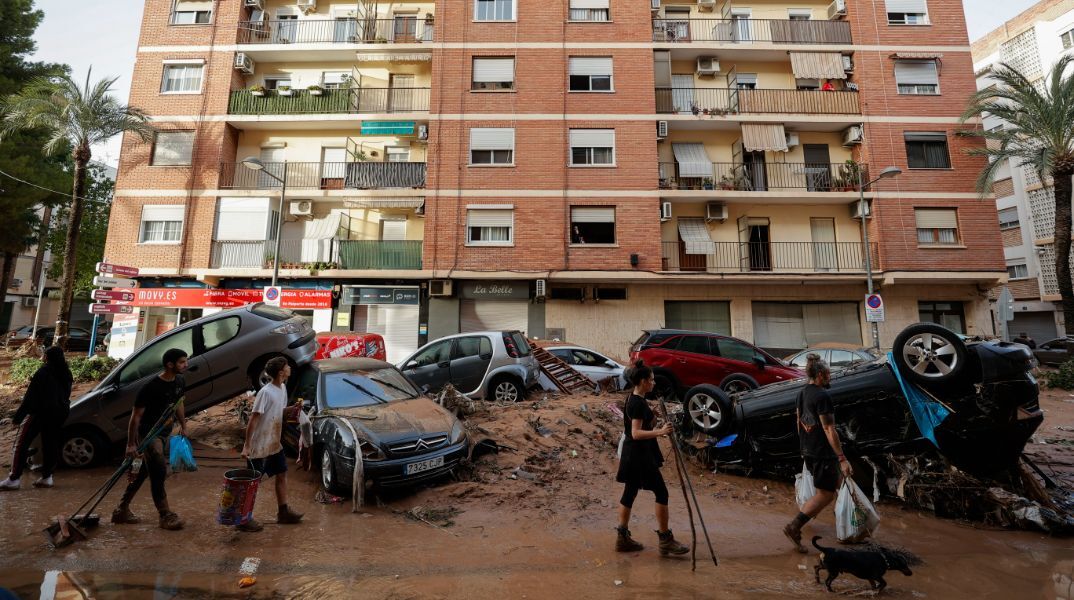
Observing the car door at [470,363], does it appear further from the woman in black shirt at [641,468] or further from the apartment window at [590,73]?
the apartment window at [590,73]

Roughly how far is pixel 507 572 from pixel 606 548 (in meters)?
0.95

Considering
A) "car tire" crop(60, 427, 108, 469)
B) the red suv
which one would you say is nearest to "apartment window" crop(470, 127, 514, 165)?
the red suv

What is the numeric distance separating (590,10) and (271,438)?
1989 centimetres

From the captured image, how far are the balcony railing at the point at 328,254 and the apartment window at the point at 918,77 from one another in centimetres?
1998

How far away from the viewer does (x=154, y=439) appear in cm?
474

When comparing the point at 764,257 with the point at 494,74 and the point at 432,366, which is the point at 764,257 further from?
the point at 432,366

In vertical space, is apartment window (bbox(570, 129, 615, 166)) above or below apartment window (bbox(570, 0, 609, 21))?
below

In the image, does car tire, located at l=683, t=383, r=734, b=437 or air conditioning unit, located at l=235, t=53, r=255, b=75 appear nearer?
car tire, located at l=683, t=383, r=734, b=437

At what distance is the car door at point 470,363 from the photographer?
386 inches

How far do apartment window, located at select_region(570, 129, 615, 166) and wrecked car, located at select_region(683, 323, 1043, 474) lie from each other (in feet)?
46.0

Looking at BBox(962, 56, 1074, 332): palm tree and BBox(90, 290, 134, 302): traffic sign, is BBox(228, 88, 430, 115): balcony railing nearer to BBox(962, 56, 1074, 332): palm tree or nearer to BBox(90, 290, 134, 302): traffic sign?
BBox(90, 290, 134, 302): traffic sign

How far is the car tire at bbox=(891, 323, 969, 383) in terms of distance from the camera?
483 cm

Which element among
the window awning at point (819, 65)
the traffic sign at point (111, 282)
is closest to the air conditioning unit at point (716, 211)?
the window awning at point (819, 65)

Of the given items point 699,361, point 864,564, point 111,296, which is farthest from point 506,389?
point 111,296
